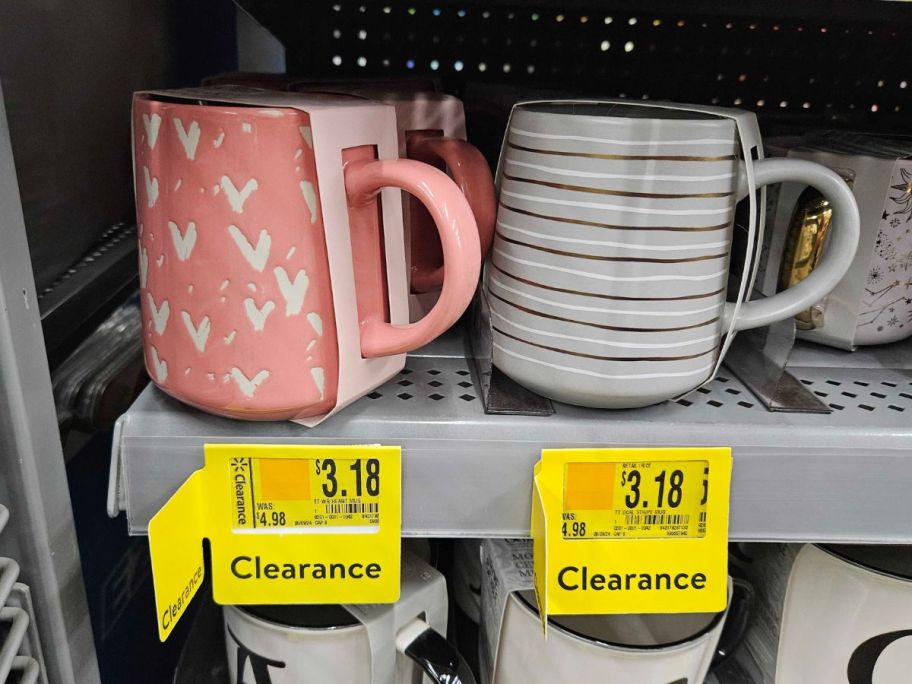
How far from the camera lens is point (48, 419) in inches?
17.3

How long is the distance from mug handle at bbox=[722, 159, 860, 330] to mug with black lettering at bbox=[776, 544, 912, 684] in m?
0.19

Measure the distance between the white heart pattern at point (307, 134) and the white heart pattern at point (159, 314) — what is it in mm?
122

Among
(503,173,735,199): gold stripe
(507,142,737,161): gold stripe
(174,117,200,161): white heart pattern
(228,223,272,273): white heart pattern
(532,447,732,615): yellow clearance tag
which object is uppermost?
(174,117,200,161): white heart pattern

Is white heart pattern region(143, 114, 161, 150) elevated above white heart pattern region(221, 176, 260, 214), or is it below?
above

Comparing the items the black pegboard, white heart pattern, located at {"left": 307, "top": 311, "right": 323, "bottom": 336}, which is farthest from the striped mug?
the black pegboard

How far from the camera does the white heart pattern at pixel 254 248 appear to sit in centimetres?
38

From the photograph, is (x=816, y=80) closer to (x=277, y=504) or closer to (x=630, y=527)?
(x=630, y=527)

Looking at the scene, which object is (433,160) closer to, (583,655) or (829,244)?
(829,244)

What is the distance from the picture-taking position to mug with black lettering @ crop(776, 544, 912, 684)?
1.68 feet

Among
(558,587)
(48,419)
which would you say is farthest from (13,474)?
(558,587)

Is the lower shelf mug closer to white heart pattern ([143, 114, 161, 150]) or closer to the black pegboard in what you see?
white heart pattern ([143, 114, 161, 150])

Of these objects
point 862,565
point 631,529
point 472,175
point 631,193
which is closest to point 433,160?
point 472,175

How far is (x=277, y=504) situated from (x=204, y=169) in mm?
195

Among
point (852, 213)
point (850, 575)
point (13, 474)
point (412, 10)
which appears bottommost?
point (850, 575)
